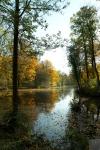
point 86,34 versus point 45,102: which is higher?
point 86,34

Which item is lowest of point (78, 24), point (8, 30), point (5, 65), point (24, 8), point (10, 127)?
point (10, 127)

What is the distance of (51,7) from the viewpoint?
56.7 ft

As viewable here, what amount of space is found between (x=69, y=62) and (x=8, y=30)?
4638cm

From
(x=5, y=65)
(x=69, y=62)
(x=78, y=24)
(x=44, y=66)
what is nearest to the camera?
(x=5, y=65)

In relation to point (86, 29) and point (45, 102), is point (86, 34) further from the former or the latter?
point (45, 102)

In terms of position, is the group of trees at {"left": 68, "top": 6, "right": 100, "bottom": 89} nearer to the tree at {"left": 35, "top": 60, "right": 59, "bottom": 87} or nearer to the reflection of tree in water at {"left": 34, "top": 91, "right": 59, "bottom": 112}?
the reflection of tree in water at {"left": 34, "top": 91, "right": 59, "bottom": 112}

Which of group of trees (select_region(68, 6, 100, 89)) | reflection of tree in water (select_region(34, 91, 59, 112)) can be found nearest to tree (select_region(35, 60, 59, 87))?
group of trees (select_region(68, 6, 100, 89))

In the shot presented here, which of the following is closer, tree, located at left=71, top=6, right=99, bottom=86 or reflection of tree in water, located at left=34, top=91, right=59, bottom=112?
reflection of tree in water, located at left=34, top=91, right=59, bottom=112

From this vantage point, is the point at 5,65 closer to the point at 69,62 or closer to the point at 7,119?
the point at 7,119

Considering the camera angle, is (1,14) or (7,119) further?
(7,119)

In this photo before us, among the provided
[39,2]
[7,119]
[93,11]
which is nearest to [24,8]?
[39,2]

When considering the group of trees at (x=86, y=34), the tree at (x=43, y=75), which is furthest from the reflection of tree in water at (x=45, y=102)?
the tree at (x=43, y=75)

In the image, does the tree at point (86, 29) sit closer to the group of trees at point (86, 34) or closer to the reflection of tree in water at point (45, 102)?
the group of trees at point (86, 34)

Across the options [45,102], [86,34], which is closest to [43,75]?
[86,34]
